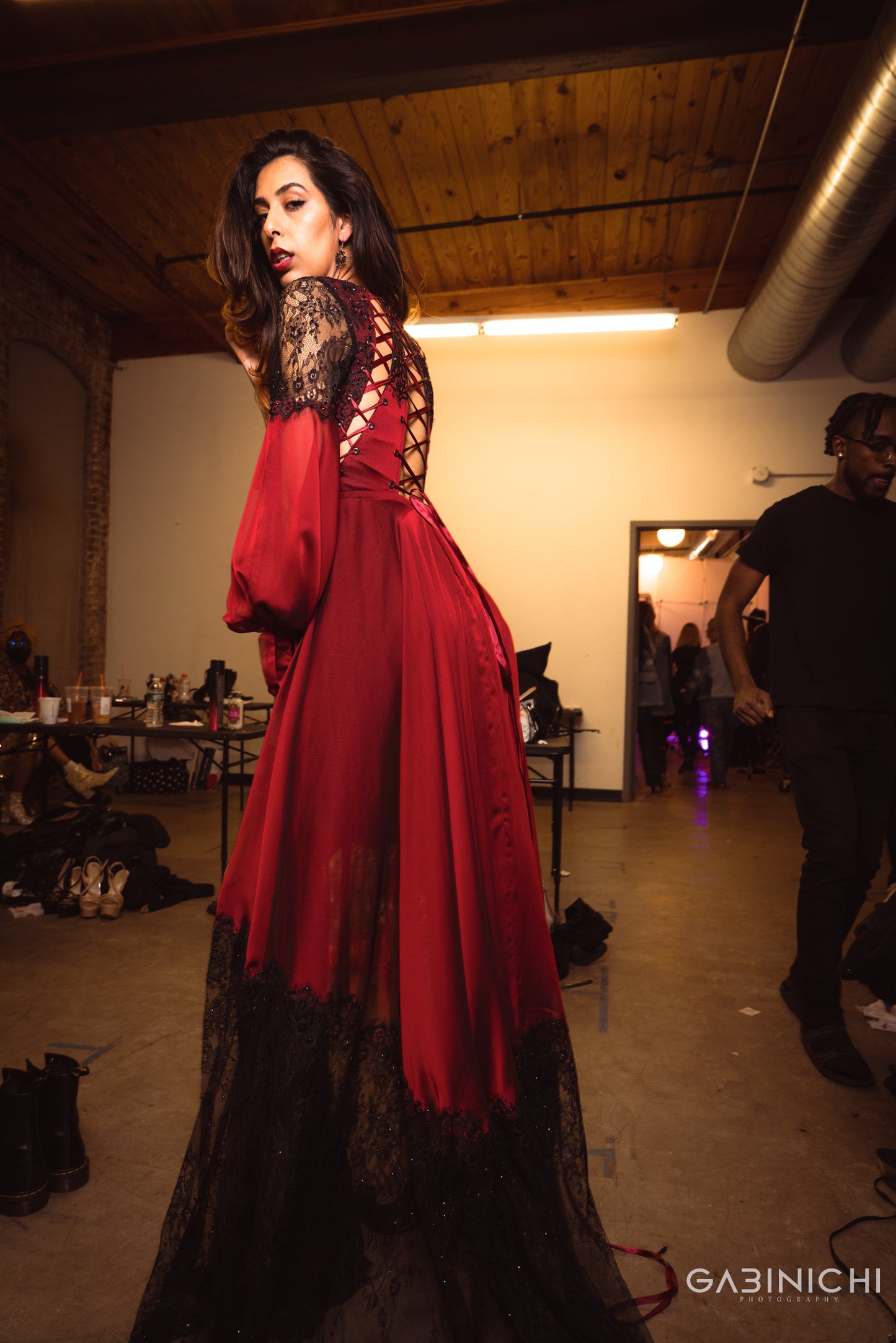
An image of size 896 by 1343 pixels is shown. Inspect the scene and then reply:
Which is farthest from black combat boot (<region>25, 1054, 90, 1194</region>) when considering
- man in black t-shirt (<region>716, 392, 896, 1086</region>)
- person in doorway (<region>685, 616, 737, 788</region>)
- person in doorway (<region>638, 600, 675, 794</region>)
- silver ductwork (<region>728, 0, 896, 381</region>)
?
person in doorway (<region>685, 616, 737, 788</region>)

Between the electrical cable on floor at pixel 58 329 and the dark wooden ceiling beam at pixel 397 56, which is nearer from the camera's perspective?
the dark wooden ceiling beam at pixel 397 56

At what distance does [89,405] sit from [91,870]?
4951mm

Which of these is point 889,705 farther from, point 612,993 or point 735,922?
point 735,922

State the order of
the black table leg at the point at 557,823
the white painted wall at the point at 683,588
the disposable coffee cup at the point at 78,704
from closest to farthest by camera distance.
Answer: the black table leg at the point at 557,823
the disposable coffee cup at the point at 78,704
the white painted wall at the point at 683,588

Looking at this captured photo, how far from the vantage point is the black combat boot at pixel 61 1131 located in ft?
4.97

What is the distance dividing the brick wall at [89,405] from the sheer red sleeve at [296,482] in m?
5.82

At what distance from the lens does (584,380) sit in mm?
6359

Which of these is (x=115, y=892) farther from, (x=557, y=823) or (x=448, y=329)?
(x=448, y=329)

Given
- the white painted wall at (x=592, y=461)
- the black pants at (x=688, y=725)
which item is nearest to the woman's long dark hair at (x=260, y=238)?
the white painted wall at (x=592, y=461)

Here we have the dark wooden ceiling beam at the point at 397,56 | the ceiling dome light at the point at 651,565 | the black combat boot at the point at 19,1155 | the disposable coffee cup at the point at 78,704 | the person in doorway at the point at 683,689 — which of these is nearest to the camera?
the black combat boot at the point at 19,1155

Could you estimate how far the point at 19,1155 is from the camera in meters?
1.46

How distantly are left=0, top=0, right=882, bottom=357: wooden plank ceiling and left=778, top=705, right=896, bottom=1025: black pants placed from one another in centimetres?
280

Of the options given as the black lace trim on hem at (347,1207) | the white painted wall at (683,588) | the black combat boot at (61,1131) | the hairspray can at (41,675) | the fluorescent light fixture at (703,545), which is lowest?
the black combat boot at (61,1131)

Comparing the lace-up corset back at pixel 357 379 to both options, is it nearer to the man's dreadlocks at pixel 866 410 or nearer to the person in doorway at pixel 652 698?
the man's dreadlocks at pixel 866 410
